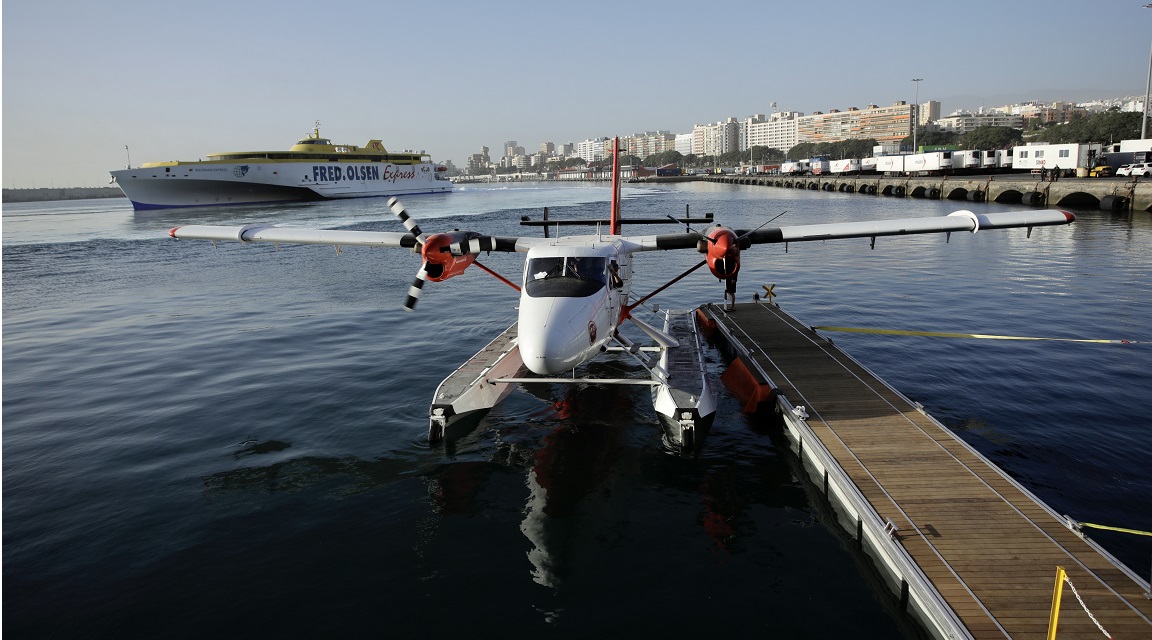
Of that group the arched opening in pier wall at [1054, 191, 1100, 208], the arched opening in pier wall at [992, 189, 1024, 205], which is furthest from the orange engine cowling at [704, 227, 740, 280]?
the arched opening in pier wall at [992, 189, 1024, 205]

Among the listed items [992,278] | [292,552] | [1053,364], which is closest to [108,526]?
[292,552]

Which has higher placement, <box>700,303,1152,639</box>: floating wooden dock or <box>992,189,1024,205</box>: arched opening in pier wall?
<box>992,189,1024,205</box>: arched opening in pier wall

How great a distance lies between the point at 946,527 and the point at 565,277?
8975mm

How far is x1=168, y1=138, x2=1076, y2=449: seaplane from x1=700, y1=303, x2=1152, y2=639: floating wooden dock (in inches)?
108

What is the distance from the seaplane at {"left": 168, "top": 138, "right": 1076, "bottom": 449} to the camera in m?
13.5

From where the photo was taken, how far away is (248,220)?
7188 cm

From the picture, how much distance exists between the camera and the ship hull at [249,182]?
93.6 metres

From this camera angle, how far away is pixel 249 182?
4031 inches

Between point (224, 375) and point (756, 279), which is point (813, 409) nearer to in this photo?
point (224, 375)

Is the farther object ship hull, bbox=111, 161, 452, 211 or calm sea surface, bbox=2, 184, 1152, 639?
ship hull, bbox=111, 161, 452, 211

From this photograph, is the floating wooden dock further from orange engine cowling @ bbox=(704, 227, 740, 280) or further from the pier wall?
the pier wall

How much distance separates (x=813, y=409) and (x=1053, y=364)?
34.1ft

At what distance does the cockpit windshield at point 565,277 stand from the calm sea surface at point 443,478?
3605 millimetres

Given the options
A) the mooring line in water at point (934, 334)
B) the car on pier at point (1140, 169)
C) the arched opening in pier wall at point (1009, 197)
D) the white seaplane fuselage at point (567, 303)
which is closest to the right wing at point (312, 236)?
the white seaplane fuselage at point (567, 303)
